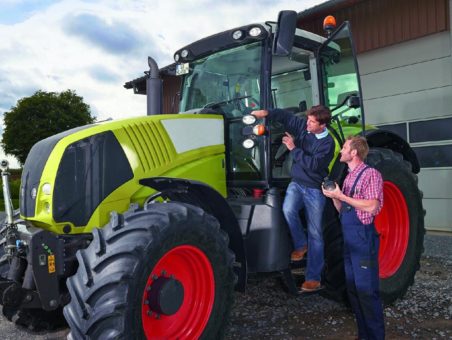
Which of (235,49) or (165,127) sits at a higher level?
(235,49)

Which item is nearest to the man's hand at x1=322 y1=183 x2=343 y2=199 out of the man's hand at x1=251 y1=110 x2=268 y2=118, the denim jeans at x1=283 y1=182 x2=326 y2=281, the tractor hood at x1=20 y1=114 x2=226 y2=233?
the denim jeans at x1=283 y1=182 x2=326 y2=281

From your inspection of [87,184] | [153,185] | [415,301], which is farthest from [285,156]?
[415,301]

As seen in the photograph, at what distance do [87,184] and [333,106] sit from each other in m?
2.55

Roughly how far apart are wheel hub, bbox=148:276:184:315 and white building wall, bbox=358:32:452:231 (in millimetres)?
7347

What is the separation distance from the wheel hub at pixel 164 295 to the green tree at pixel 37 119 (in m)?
34.5

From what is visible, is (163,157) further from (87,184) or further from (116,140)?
(87,184)

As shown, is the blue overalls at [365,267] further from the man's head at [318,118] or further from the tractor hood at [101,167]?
the tractor hood at [101,167]

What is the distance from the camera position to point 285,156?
4.33 metres

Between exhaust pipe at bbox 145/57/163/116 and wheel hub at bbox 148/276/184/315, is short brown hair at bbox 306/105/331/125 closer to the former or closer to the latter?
exhaust pipe at bbox 145/57/163/116

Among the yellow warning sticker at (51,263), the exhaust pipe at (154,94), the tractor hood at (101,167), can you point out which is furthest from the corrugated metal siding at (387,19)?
the yellow warning sticker at (51,263)

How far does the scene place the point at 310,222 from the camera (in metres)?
3.90

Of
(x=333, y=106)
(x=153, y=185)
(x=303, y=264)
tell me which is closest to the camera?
(x=153, y=185)

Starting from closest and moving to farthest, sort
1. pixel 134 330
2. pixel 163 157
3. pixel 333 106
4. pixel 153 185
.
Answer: pixel 134 330 → pixel 153 185 → pixel 163 157 → pixel 333 106

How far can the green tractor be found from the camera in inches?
113
